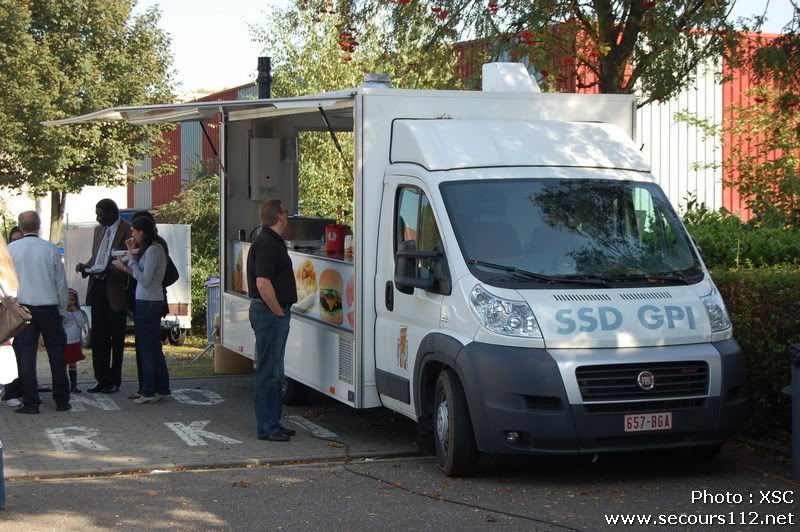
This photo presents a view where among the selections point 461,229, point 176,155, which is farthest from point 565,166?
Result: point 176,155

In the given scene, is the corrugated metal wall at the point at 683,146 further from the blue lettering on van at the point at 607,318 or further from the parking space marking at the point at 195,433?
the blue lettering on van at the point at 607,318

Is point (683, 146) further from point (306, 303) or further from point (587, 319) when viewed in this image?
point (587, 319)

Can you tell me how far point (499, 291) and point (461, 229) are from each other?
0.66 metres

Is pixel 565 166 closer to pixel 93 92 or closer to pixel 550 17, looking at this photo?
pixel 550 17

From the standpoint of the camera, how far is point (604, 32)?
1195cm

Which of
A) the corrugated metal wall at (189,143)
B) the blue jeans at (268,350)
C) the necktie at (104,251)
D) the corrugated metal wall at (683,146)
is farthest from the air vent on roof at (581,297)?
the corrugated metal wall at (189,143)

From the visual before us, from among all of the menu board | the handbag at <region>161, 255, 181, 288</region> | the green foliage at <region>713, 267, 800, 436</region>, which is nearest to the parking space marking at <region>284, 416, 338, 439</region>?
the menu board

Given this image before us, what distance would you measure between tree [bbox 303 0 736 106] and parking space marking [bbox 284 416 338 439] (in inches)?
165

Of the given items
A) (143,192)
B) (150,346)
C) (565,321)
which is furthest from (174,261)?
(143,192)

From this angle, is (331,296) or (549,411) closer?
(549,411)

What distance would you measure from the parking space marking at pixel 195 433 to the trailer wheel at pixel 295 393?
114 centimetres

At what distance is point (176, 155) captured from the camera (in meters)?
34.7

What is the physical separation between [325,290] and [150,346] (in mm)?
2326

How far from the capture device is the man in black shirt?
9531 mm
